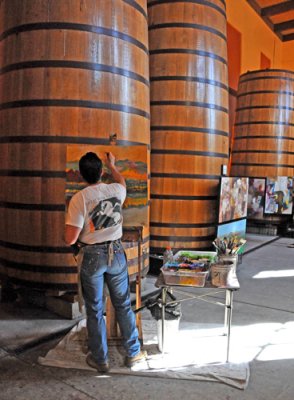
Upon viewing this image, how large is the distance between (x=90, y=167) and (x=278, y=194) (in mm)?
5768

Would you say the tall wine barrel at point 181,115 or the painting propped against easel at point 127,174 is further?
the tall wine barrel at point 181,115

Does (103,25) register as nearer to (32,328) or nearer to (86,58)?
(86,58)

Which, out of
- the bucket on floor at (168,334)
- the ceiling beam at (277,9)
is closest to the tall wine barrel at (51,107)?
the bucket on floor at (168,334)

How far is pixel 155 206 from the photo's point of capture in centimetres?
474

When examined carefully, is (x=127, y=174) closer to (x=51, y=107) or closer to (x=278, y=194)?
(x=51, y=107)

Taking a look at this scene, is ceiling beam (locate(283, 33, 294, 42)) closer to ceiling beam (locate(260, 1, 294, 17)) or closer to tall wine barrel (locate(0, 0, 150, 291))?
ceiling beam (locate(260, 1, 294, 17))

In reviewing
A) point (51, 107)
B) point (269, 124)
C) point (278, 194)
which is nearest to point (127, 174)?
point (51, 107)

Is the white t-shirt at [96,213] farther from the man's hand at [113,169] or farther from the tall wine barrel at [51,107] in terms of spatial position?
the tall wine barrel at [51,107]

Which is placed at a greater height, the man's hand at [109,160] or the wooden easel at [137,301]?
the man's hand at [109,160]

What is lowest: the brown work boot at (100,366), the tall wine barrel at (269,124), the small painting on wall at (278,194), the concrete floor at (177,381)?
the concrete floor at (177,381)

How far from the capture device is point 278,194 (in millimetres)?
7449

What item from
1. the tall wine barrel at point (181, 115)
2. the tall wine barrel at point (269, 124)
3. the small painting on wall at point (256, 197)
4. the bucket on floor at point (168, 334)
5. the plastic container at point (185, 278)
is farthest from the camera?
the tall wine barrel at point (269, 124)

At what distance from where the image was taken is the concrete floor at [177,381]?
7.33 feet

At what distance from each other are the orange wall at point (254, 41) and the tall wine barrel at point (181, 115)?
5255 millimetres
